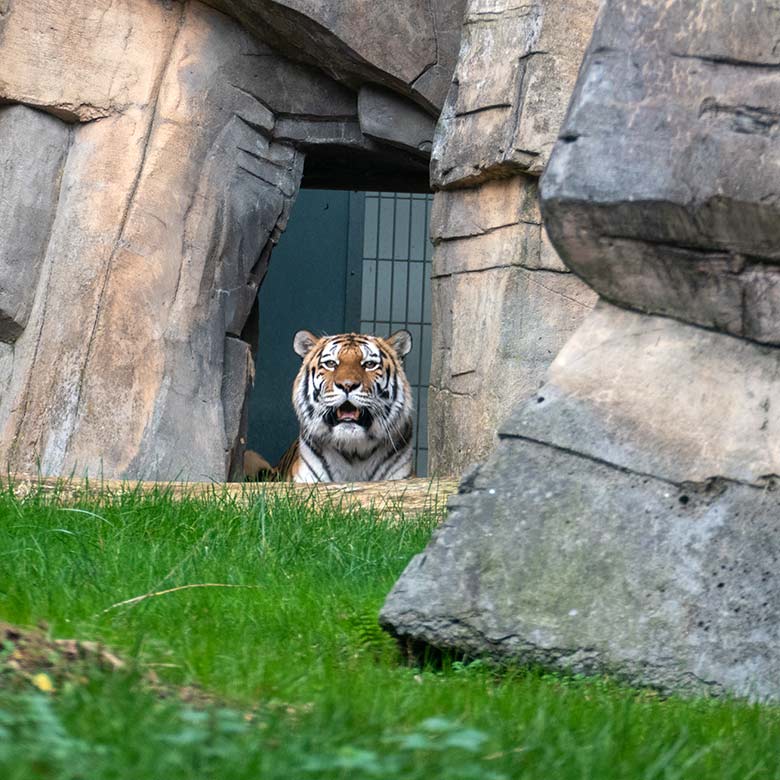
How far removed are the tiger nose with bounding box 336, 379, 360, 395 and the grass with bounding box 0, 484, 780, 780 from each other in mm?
3993

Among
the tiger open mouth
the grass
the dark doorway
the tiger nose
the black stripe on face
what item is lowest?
the grass

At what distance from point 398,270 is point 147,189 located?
11.6 ft

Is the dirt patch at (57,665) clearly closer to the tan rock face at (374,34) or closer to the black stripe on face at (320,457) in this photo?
the tan rock face at (374,34)

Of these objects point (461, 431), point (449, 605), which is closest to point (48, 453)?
point (461, 431)

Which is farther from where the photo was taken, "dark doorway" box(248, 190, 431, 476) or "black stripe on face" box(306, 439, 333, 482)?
"dark doorway" box(248, 190, 431, 476)

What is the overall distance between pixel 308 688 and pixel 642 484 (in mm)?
1010

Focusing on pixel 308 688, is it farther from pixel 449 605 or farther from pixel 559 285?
pixel 559 285

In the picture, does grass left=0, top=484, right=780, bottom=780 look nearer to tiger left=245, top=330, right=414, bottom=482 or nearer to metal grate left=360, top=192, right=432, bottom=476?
tiger left=245, top=330, right=414, bottom=482

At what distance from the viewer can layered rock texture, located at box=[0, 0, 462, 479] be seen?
7.46 metres

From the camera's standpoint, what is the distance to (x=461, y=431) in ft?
24.0

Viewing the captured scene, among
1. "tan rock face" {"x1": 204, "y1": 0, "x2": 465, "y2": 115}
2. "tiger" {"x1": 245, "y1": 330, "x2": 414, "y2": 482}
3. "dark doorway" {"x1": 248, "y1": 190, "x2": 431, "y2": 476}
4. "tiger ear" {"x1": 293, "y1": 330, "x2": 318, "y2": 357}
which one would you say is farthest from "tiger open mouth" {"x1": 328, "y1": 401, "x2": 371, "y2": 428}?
"tan rock face" {"x1": 204, "y1": 0, "x2": 465, "y2": 115}

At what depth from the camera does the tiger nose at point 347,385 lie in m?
8.73

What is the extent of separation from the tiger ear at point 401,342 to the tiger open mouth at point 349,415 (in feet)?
2.12

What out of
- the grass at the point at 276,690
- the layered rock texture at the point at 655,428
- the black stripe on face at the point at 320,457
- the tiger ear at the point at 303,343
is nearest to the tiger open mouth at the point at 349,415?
the black stripe on face at the point at 320,457
